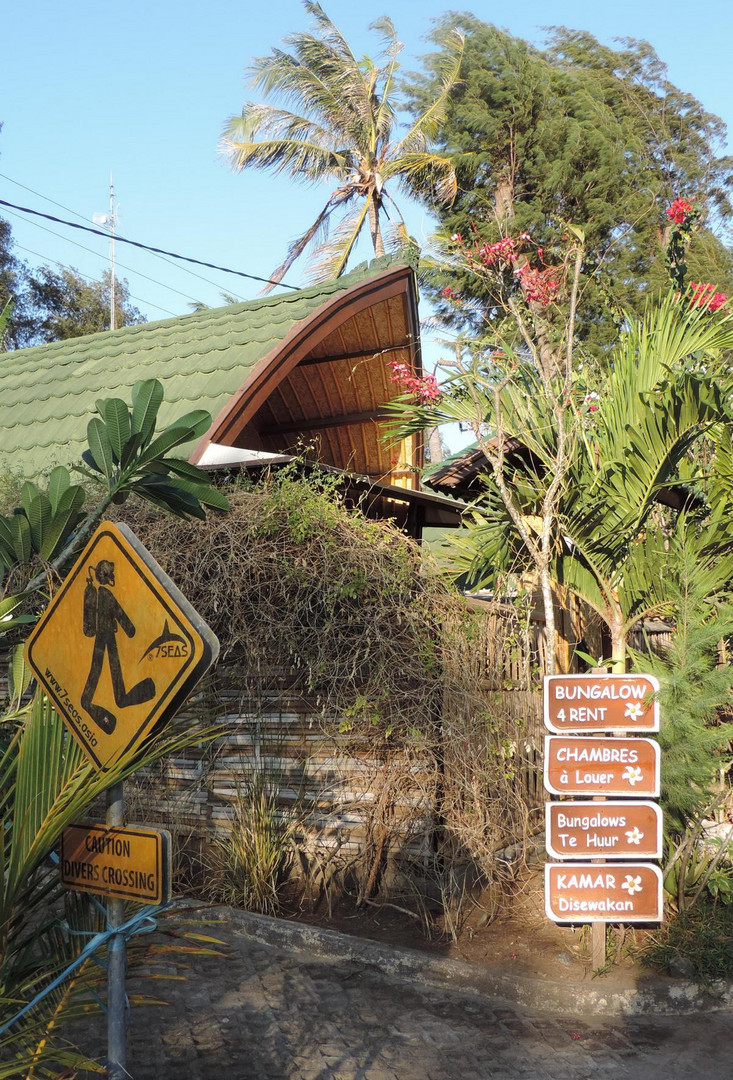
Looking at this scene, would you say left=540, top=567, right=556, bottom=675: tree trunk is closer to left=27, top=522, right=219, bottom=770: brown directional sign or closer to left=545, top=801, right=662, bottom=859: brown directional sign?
left=545, top=801, right=662, bottom=859: brown directional sign

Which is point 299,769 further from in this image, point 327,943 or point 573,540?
point 573,540

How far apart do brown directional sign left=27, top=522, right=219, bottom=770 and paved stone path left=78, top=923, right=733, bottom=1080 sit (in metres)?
2.07

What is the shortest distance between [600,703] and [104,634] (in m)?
3.87

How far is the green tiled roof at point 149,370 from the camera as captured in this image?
31.6 feet

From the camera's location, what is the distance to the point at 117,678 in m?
2.64

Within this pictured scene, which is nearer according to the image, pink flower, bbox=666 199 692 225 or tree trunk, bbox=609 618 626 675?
tree trunk, bbox=609 618 626 675

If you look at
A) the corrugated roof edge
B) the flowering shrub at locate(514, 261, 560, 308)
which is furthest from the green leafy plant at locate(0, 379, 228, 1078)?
the corrugated roof edge

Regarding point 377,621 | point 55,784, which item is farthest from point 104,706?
point 377,621

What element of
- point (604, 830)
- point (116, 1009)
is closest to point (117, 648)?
point (116, 1009)

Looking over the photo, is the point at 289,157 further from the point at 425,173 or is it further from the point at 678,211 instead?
the point at 678,211

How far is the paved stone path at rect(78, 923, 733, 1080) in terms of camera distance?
462cm

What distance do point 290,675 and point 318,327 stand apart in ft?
13.2

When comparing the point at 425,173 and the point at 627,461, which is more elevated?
the point at 425,173

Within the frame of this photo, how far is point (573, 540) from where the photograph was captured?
6738 mm
